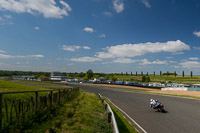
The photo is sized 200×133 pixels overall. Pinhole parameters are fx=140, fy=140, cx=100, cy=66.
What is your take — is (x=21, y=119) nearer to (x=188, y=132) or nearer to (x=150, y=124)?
(x=150, y=124)

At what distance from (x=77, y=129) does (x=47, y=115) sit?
2766 millimetres

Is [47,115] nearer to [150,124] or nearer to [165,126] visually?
[150,124]

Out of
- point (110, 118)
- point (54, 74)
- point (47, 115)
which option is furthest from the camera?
point (54, 74)

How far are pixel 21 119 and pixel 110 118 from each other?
14.1 ft

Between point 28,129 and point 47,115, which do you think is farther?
point 47,115

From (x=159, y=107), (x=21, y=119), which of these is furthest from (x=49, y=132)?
(x=159, y=107)

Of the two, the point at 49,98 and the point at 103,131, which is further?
the point at 49,98

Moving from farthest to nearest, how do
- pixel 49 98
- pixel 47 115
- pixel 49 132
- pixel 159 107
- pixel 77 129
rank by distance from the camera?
pixel 159 107 → pixel 49 98 → pixel 47 115 → pixel 77 129 → pixel 49 132

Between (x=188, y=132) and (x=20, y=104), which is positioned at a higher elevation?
(x=20, y=104)

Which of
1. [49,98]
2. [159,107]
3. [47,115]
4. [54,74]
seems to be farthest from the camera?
[54,74]

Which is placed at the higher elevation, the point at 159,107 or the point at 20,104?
the point at 20,104

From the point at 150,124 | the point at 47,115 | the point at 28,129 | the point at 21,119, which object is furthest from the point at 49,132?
the point at 150,124

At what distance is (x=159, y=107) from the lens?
11.9m

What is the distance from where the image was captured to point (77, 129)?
675cm
